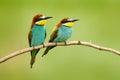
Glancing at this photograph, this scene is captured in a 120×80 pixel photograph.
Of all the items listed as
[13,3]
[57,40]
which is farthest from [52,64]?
[13,3]

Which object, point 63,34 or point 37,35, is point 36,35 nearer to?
point 37,35

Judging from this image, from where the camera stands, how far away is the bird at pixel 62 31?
2.43 metres

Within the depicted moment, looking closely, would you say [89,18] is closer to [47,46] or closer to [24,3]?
[24,3]

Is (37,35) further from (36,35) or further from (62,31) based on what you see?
(62,31)

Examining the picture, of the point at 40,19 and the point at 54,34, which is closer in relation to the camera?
the point at 40,19

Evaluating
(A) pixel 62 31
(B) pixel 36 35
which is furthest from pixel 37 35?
(A) pixel 62 31

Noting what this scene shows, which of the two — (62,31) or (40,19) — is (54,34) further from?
(40,19)

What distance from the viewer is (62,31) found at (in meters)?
2.47

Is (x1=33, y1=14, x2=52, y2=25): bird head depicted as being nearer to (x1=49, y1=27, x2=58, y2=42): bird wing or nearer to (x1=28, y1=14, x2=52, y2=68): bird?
(x1=28, y1=14, x2=52, y2=68): bird

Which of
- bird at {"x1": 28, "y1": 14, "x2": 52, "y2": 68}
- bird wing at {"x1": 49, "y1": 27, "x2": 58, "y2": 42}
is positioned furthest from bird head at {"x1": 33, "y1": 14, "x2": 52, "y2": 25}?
bird wing at {"x1": 49, "y1": 27, "x2": 58, "y2": 42}

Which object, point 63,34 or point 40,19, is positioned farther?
point 63,34

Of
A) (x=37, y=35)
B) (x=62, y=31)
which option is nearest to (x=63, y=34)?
(x=62, y=31)

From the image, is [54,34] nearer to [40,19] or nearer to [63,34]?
[63,34]

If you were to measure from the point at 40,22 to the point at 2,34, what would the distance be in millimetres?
490
